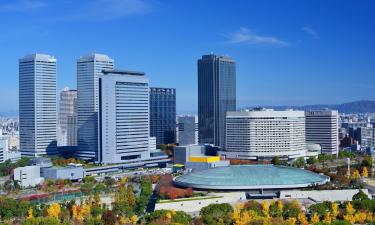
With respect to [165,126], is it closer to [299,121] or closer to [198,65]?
[198,65]

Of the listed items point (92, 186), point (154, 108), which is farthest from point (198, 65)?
point (92, 186)

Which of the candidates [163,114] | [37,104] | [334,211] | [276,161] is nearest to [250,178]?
[334,211]

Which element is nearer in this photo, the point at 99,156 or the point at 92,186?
the point at 92,186

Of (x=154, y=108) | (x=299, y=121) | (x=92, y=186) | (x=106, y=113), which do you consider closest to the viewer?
(x=92, y=186)

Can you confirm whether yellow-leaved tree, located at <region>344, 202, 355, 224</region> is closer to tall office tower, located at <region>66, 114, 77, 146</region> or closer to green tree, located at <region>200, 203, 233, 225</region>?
green tree, located at <region>200, 203, 233, 225</region>

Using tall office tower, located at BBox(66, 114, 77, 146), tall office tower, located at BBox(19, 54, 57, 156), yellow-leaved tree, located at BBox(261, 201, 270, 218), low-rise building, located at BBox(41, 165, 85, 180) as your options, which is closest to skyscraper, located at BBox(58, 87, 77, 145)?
tall office tower, located at BBox(66, 114, 77, 146)

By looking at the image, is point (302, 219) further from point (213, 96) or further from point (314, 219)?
point (213, 96)
